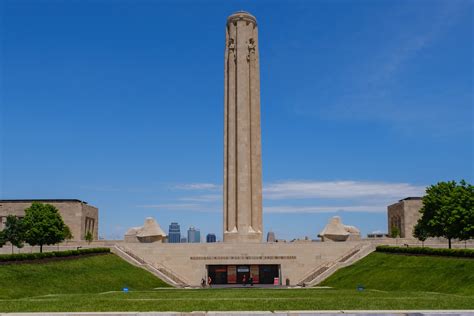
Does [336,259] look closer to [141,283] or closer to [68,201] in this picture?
[141,283]

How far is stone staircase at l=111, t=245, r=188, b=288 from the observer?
Result: 55537 millimetres

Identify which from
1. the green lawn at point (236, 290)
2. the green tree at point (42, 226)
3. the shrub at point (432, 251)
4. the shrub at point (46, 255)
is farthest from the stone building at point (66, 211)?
the shrub at point (432, 251)

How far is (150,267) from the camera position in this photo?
57406 mm

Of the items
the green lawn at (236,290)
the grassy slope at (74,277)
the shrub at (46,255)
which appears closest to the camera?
the green lawn at (236,290)

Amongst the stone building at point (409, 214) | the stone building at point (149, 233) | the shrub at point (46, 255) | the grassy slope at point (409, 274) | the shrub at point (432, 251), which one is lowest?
the grassy slope at point (409, 274)

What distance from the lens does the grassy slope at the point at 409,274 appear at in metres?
37.0

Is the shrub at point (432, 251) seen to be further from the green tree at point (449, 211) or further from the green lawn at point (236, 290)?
the green tree at point (449, 211)

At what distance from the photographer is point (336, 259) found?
60.7 metres

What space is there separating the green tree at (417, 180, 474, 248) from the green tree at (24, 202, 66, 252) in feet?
139

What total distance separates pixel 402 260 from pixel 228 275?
20835mm

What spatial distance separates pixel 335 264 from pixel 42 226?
33967 mm

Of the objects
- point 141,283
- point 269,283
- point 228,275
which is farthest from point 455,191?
point 141,283

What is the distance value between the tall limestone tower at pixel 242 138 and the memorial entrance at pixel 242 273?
342 inches

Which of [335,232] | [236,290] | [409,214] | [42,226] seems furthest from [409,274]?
[409,214]
